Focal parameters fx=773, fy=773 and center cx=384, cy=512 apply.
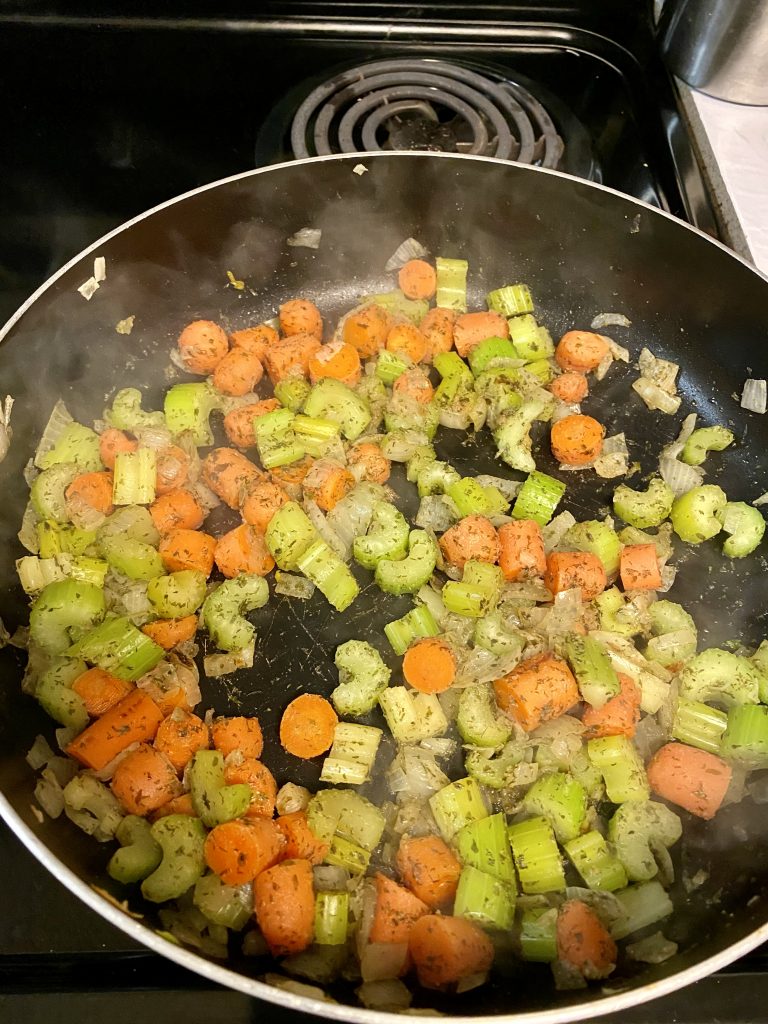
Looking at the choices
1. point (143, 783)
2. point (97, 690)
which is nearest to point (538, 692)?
point (143, 783)

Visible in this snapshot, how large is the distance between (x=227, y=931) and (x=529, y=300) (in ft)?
6.69

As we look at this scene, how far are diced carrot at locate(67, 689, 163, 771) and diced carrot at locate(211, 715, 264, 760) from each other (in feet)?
0.50

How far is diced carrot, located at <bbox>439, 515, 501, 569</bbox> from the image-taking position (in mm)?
2125

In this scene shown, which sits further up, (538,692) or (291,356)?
(291,356)

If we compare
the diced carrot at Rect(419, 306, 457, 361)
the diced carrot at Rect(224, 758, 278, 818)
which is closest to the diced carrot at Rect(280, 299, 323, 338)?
the diced carrot at Rect(419, 306, 457, 361)

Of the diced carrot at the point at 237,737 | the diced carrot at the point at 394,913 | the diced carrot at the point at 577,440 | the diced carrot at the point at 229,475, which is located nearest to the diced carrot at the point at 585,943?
the diced carrot at the point at 394,913

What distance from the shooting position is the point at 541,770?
1.86m

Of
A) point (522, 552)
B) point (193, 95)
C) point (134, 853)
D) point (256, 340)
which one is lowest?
point (134, 853)

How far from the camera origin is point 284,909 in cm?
161

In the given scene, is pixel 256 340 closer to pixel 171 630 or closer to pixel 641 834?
pixel 171 630

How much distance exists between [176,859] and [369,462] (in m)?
1.16

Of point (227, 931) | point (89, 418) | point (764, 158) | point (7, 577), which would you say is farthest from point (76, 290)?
point (764, 158)

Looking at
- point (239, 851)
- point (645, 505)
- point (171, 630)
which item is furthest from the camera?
point (645, 505)

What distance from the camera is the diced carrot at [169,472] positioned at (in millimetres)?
2215
